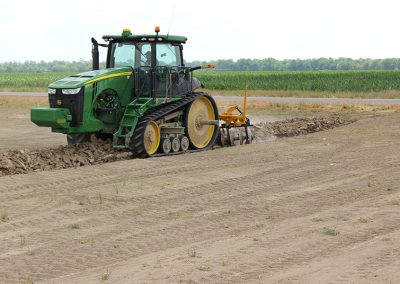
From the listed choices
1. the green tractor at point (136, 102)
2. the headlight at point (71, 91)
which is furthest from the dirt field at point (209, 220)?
the headlight at point (71, 91)

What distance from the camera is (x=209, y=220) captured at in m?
10.8

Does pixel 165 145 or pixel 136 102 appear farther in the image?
pixel 165 145

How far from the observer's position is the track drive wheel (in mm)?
18719

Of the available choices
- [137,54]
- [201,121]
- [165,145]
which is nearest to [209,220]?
[165,145]

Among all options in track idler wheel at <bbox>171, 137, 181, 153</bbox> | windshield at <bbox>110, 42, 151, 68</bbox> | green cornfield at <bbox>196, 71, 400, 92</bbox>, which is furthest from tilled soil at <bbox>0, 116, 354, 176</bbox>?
green cornfield at <bbox>196, 71, 400, 92</bbox>

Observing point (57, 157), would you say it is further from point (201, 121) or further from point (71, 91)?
point (201, 121)

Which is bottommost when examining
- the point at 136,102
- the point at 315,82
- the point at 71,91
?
the point at 315,82

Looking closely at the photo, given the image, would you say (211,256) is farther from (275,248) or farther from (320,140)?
(320,140)

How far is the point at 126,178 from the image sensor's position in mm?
14438

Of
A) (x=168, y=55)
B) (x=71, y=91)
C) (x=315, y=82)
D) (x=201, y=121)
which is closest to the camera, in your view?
(x=71, y=91)

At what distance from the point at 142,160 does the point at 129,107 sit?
139 cm

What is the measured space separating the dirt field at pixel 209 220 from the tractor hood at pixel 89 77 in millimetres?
1970

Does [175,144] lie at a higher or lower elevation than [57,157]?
higher

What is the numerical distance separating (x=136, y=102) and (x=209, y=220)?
23.6ft
